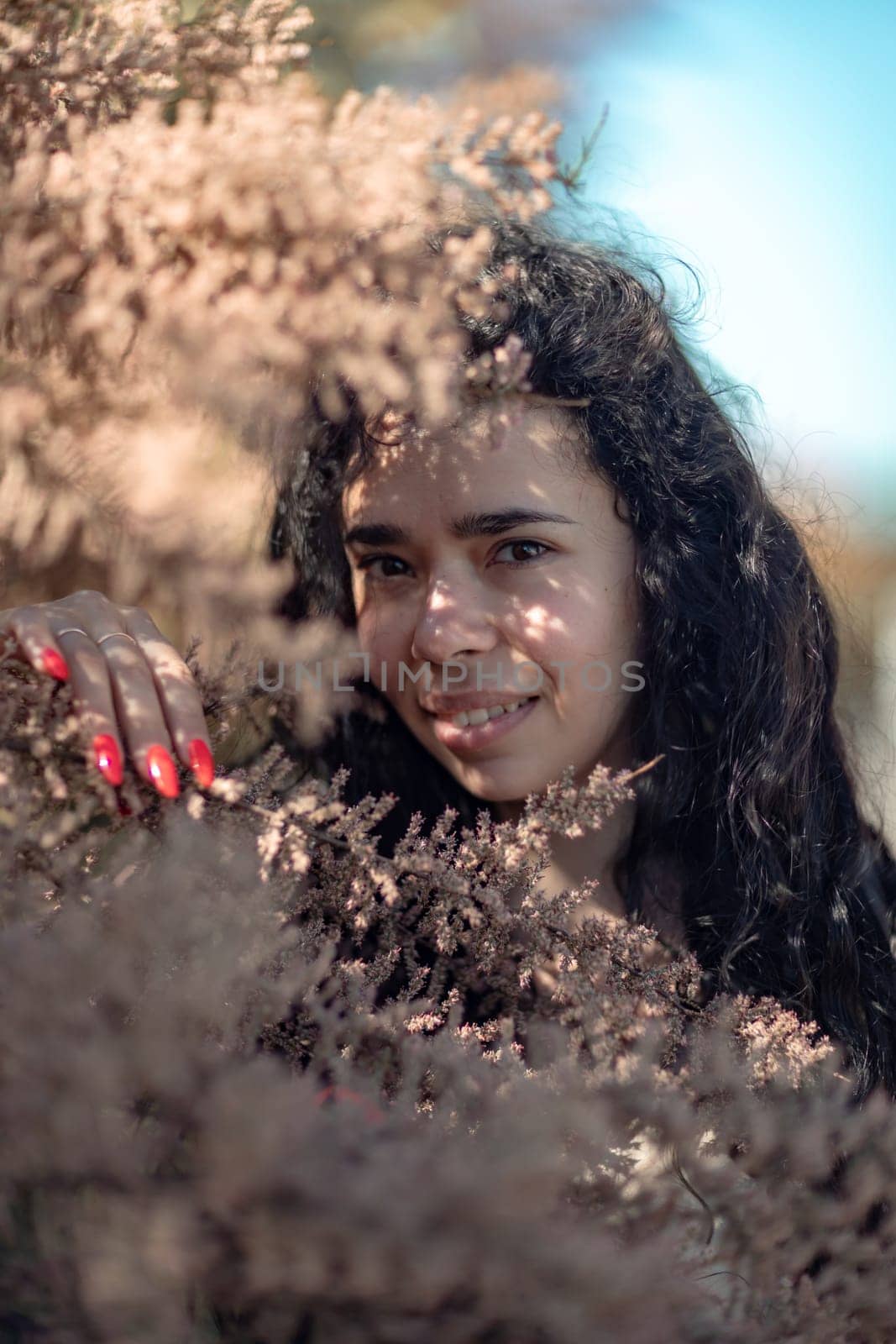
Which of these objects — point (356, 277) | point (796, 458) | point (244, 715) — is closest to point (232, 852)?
point (244, 715)

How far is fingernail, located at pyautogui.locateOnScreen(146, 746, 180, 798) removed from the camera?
2.56ft

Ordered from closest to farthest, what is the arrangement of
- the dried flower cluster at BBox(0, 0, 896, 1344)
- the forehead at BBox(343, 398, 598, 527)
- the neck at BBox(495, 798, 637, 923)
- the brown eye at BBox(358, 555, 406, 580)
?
the dried flower cluster at BBox(0, 0, 896, 1344), the forehead at BBox(343, 398, 598, 527), the brown eye at BBox(358, 555, 406, 580), the neck at BBox(495, 798, 637, 923)

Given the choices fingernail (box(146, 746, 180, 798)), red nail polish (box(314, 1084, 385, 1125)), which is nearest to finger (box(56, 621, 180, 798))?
fingernail (box(146, 746, 180, 798))

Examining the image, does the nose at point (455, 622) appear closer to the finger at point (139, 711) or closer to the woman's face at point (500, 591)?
the woman's face at point (500, 591)

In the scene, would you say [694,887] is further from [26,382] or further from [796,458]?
[26,382]

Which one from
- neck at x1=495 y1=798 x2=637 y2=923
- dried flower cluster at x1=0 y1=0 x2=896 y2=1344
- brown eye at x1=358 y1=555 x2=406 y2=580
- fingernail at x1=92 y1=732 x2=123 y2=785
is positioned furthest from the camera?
neck at x1=495 y1=798 x2=637 y2=923

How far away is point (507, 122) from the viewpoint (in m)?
1.00

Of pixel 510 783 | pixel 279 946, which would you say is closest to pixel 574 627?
pixel 510 783

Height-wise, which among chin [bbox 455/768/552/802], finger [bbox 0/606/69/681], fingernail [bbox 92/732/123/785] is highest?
finger [bbox 0/606/69/681]

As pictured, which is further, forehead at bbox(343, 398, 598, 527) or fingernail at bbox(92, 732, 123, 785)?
forehead at bbox(343, 398, 598, 527)

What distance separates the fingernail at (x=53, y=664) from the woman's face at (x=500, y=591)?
1.48ft

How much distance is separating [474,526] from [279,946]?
2.10ft

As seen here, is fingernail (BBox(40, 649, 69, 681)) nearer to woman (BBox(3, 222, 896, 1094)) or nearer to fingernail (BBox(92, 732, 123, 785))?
fingernail (BBox(92, 732, 123, 785))

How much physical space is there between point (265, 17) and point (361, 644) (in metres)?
0.70
